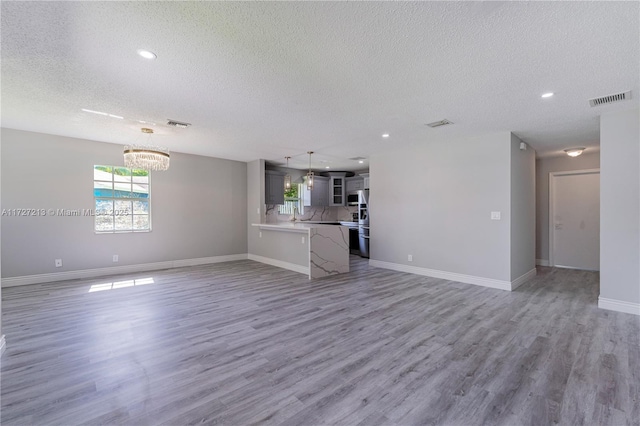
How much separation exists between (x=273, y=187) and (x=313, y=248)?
9.70ft

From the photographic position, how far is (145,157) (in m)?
4.32

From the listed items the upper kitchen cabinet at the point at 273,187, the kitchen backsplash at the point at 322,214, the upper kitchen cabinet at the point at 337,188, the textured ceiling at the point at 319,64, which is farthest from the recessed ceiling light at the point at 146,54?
the upper kitchen cabinet at the point at 337,188

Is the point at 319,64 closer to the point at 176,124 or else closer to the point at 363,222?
the point at 176,124

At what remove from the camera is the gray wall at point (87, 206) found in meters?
4.66

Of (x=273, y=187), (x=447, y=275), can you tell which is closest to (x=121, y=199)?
(x=273, y=187)

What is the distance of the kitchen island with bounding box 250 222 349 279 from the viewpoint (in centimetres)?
530

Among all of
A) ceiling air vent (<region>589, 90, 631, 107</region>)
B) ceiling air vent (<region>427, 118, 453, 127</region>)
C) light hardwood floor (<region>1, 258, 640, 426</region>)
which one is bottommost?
light hardwood floor (<region>1, 258, 640, 426</region>)

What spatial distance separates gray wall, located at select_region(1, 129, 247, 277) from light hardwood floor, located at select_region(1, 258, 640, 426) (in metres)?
1.01

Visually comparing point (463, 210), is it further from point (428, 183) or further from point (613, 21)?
point (613, 21)

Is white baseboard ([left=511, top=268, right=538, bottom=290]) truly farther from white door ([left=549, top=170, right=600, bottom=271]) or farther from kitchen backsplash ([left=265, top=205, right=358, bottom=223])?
kitchen backsplash ([left=265, top=205, right=358, bottom=223])

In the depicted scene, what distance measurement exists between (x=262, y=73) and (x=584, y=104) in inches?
148

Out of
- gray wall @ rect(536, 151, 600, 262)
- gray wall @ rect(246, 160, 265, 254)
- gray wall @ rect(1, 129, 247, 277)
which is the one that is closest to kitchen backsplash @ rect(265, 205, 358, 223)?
gray wall @ rect(246, 160, 265, 254)

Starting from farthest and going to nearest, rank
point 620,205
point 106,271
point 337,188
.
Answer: point 337,188 → point 106,271 → point 620,205

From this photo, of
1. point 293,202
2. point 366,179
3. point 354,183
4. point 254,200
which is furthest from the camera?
point 354,183
